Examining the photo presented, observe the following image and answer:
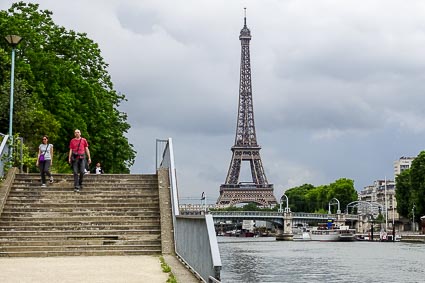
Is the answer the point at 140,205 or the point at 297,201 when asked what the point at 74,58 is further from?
the point at 297,201

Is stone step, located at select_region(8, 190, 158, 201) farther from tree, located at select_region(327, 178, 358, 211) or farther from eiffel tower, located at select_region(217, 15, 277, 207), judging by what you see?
tree, located at select_region(327, 178, 358, 211)

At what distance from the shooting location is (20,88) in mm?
28062

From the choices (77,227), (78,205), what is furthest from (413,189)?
(77,227)

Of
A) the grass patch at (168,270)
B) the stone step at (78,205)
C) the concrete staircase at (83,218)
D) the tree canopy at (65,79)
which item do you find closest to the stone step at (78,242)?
the concrete staircase at (83,218)

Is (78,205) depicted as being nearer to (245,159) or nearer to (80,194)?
(80,194)

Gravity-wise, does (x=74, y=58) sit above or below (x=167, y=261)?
above

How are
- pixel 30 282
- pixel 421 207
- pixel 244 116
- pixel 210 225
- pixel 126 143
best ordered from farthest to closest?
pixel 244 116 → pixel 421 207 → pixel 126 143 → pixel 30 282 → pixel 210 225

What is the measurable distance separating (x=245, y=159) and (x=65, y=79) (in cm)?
10937

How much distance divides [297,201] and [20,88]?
143642 mm

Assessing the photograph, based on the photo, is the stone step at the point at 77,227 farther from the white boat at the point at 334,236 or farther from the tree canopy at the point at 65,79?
the white boat at the point at 334,236

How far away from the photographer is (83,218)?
1750 cm

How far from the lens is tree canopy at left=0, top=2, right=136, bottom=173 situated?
3506 cm

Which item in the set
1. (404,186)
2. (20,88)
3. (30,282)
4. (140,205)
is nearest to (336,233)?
(404,186)

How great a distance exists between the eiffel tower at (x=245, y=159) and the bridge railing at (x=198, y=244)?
124168 mm
